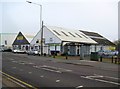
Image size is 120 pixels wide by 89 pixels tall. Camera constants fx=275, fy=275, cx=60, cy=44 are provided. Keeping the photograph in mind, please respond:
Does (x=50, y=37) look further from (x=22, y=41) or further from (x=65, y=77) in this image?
(x=65, y=77)

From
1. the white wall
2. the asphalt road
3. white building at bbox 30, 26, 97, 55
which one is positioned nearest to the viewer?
the asphalt road

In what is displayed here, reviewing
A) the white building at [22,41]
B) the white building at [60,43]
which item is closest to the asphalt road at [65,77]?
the white building at [60,43]

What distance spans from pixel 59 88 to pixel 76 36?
61495mm

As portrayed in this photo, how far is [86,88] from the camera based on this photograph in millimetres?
11617

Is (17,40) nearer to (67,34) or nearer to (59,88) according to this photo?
(67,34)

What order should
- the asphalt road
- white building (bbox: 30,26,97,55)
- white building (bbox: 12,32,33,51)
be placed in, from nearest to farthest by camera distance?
the asphalt road < white building (bbox: 30,26,97,55) < white building (bbox: 12,32,33,51)

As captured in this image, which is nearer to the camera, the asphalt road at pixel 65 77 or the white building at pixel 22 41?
the asphalt road at pixel 65 77

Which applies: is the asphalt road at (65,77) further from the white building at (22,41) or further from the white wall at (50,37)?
the white building at (22,41)

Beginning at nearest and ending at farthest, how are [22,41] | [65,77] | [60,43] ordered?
[65,77]
[60,43]
[22,41]

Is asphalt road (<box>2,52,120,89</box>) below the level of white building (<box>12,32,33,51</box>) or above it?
below

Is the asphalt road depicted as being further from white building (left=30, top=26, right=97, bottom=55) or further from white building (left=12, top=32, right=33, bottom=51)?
white building (left=12, top=32, right=33, bottom=51)

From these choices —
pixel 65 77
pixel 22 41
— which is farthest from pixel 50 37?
pixel 65 77

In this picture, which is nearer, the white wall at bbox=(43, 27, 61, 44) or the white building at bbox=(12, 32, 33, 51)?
the white wall at bbox=(43, 27, 61, 44)

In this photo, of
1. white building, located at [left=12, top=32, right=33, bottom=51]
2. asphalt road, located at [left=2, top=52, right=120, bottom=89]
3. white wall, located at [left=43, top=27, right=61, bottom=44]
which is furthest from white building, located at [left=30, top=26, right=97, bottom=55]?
asphalt road, located at [left=2, top=52, right=120, bottom=89]
